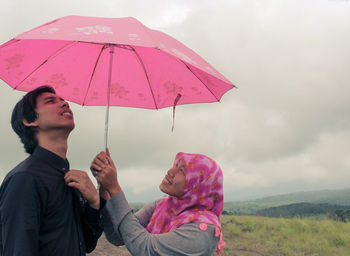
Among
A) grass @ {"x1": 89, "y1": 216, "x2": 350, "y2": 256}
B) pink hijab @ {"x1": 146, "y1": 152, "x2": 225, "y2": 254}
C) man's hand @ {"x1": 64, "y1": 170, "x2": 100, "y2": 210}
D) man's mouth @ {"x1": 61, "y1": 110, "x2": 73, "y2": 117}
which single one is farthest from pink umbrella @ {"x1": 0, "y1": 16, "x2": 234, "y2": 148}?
grass @ {"x1": 89, "y1": 216, "x2": 350, "y2": 256}

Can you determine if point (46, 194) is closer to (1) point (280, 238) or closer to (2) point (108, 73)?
(2) point (108, 73)

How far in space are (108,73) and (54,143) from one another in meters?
1.33

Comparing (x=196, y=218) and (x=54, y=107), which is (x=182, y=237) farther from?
(x=54, y=107)

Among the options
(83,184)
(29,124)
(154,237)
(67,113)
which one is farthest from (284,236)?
(29,124)

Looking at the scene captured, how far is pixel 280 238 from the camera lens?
11.0 metres

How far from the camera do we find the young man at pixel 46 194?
7.31ft

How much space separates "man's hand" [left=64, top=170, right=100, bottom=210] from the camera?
2.55 metres

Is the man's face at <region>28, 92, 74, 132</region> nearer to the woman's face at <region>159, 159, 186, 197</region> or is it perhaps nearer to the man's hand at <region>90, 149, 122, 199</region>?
the man's hand at <region>90, 149, 122, 199</region>

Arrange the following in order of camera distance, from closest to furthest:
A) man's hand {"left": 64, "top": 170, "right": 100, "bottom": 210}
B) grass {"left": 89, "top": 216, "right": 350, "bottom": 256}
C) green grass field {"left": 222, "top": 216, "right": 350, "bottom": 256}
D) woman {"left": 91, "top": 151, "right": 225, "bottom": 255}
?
man's hand {"left": 64, "top": 170, "right": 100, "bottom": 210}
woman {"left": 91, "top": 151, "right": 225, "bottom": 255}
grass {"left": 89, "top": 216, "right": 350, "bottom": 256}
green grass field {"left": 222, "top": 216, "right": 350, "bottom": 256}

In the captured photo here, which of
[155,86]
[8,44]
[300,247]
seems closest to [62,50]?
[8,44]

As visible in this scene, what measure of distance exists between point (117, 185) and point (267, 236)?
9.44 meters

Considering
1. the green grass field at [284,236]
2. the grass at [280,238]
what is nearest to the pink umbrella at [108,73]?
the grass at [280,238]

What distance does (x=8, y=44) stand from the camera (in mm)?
3311

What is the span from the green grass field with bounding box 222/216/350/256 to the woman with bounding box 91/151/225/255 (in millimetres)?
6670
